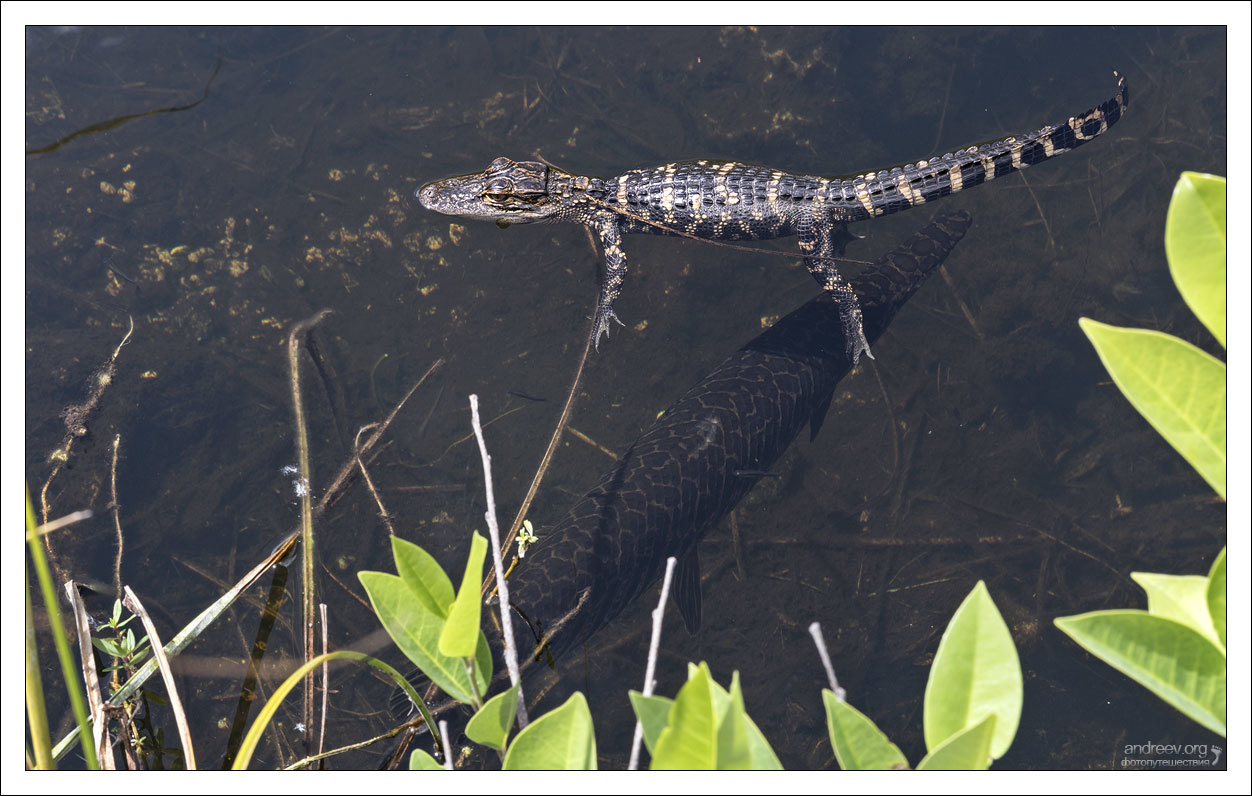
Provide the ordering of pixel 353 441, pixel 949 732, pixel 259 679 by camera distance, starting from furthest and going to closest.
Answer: pixel 353 441, pixel 259 679, pixel 949 732

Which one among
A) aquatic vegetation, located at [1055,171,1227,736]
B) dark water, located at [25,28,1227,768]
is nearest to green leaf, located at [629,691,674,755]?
aquatic vegetation, located at [1055,171,1227,736]

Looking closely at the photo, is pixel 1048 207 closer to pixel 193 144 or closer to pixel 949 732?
pixel 949 732

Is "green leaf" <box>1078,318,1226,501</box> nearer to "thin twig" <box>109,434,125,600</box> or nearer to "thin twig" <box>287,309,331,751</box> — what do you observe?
"thin twig" <box>287,309,331,751</box>

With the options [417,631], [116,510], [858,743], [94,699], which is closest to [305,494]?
[116,510]

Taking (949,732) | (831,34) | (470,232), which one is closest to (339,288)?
(470,232)

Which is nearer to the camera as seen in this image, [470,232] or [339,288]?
[339,288]

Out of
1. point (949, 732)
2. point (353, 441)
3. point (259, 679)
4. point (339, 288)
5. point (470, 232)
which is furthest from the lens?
point (470, 232)

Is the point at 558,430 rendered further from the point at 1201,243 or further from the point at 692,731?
the point at 1201,243
